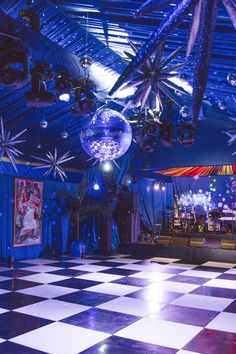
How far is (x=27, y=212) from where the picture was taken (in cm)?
926

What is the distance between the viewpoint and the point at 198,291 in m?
5.66

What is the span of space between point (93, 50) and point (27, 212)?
5085 mm

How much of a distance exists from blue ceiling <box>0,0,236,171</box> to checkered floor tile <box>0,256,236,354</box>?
9.97 feet

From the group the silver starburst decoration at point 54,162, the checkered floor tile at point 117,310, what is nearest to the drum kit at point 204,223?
the checkered floor tile at point 117,310

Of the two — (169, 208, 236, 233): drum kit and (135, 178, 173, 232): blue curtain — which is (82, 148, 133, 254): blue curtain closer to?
(135, 178, 173, 232): blue curtain

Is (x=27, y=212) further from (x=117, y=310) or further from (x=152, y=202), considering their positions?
(x=152, y=202)

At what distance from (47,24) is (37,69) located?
641 millimetres

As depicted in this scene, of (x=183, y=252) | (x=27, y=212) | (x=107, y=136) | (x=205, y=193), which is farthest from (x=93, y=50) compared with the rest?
(x=205, y=193)

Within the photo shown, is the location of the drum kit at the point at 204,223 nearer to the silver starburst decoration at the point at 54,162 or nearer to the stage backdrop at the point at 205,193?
the stage backdrop at the point at 205,193

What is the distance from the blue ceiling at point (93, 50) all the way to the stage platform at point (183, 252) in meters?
2.35

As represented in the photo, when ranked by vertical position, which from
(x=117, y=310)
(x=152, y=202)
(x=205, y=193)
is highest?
(x=205, y=193)

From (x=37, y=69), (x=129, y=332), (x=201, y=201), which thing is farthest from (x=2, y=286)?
(x=201, y=201)

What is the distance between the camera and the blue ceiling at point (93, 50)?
12.6ft

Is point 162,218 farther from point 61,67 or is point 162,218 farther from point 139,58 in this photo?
point 139,58
